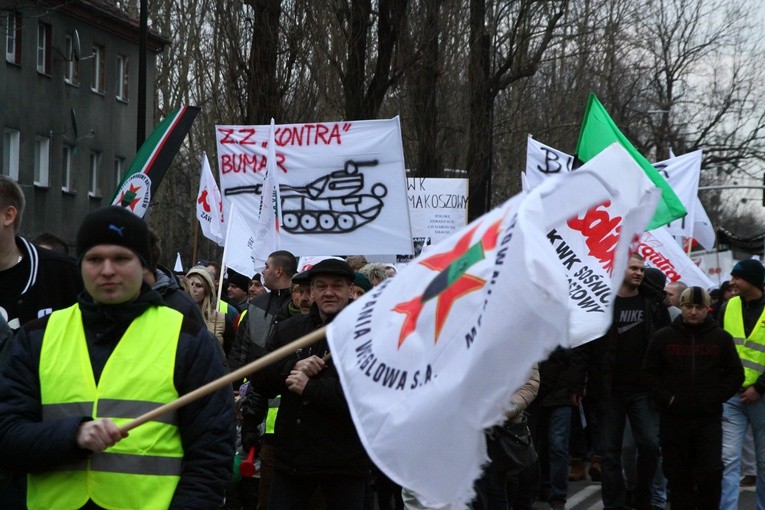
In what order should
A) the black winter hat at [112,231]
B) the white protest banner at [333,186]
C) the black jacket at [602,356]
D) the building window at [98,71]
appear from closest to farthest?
the black winter hat at [112,231] → the black jacket at [602,356] → the white protest banner at [333,186] → the building window at [98,71]

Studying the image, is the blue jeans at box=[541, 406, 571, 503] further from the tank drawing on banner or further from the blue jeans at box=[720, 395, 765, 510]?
the tank drawing on banner

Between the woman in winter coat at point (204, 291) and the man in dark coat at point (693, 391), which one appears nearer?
the man in dark coat at point (693, 391)

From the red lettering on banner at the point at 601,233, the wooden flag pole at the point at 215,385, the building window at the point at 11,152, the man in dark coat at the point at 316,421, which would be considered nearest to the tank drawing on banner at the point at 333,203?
the man in dark coat at the point at 316,421

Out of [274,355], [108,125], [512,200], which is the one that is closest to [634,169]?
[512,200]

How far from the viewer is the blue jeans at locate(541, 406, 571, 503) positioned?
1055 centimetres

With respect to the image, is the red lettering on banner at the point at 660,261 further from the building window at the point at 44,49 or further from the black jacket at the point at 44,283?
the building window at the point at 44,49

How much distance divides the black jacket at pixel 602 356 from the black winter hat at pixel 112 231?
21.7 feet

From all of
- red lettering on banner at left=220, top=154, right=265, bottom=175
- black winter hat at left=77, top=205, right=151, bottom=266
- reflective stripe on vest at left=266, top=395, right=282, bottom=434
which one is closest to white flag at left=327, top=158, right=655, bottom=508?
black winter hat at left=77, top=205, right=151, bottom=266

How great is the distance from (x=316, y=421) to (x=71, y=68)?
32.9 meters

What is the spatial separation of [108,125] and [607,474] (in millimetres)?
32506

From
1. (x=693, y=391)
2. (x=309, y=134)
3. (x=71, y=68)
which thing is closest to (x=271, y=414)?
(x=693, y=391)

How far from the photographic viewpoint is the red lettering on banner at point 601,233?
574 centimetres

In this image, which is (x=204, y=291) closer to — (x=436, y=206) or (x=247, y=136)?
(x=247, y=136)

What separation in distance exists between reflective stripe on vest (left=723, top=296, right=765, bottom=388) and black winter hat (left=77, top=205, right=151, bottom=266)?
666 cm
